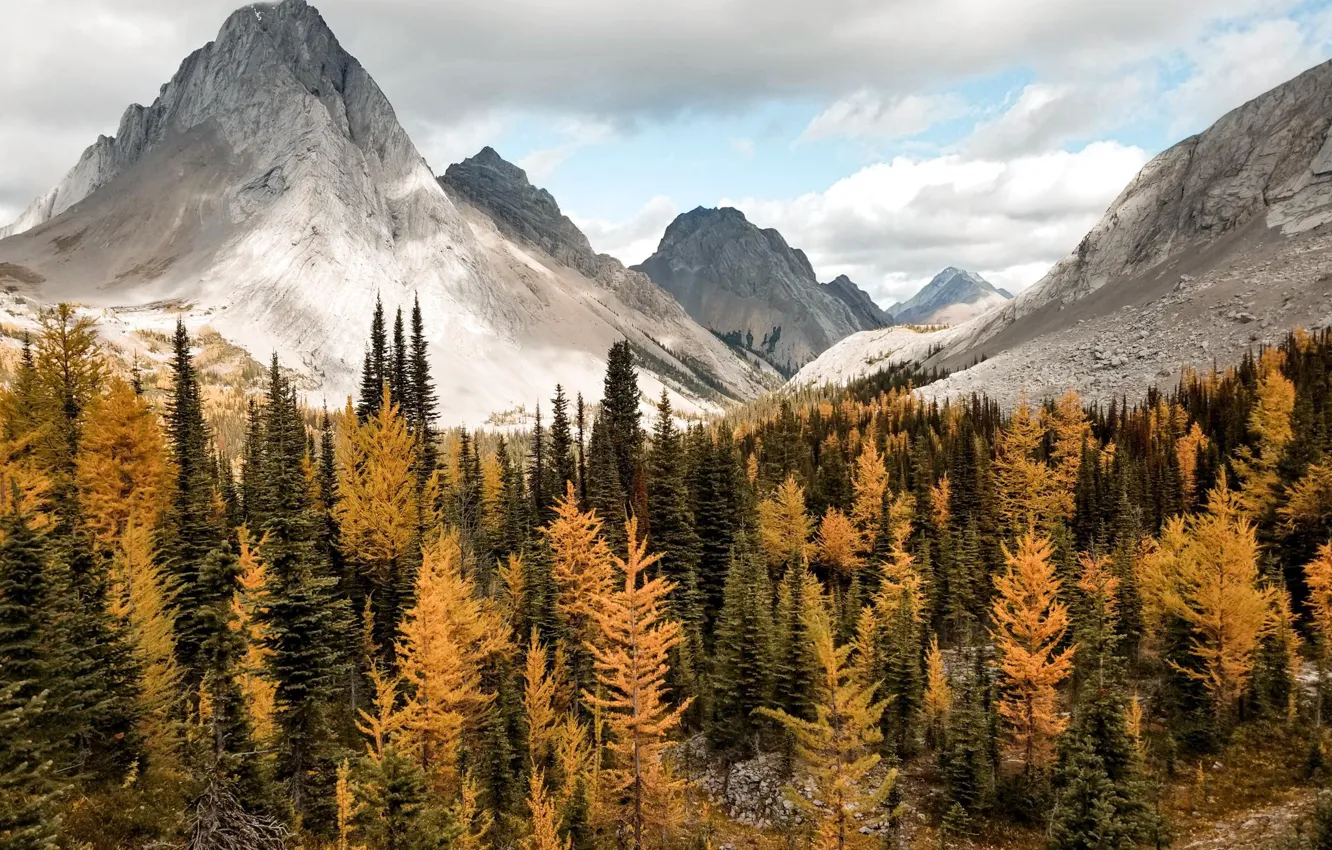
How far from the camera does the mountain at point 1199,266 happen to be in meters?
133

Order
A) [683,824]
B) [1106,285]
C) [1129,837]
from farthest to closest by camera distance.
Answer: [1106,285], [683,824], [1129,837]

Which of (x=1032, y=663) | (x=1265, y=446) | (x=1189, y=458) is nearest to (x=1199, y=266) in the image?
(x=1189, y=458)

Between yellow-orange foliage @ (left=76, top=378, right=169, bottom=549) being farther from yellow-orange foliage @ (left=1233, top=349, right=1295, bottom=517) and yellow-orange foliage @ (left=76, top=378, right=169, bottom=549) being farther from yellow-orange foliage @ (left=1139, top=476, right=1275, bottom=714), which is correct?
yellow-orange foliage @ (left=1233, top=349, right=1295, bottom=517)

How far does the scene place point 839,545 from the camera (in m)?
62.4

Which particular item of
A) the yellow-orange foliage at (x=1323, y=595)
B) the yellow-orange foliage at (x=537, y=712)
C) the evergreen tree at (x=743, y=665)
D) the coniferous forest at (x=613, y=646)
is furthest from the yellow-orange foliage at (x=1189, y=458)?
the yellow-orange foliage at (x=537, y=712)

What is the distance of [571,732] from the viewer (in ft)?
101

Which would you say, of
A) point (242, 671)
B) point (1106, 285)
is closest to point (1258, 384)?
point (242, 671)

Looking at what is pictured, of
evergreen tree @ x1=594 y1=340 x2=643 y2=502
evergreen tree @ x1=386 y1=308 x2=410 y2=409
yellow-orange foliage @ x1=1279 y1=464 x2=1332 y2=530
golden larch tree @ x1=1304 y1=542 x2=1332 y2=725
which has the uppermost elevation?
evergreen tree @ x1=386 y1=308 x2=410 y2=409

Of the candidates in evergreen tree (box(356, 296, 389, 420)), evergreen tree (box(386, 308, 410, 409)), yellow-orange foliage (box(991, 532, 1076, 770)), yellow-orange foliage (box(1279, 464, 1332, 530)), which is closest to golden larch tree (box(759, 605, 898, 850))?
yellow-orange foliage (box(991, 532, 1076, 770))

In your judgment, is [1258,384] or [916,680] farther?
[1258,384]

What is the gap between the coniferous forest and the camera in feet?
66.7

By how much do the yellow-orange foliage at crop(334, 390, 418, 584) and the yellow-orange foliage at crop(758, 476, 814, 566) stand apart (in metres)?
30.4

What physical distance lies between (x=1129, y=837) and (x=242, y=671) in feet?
91.7

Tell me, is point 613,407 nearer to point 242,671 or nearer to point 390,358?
point 390,358
